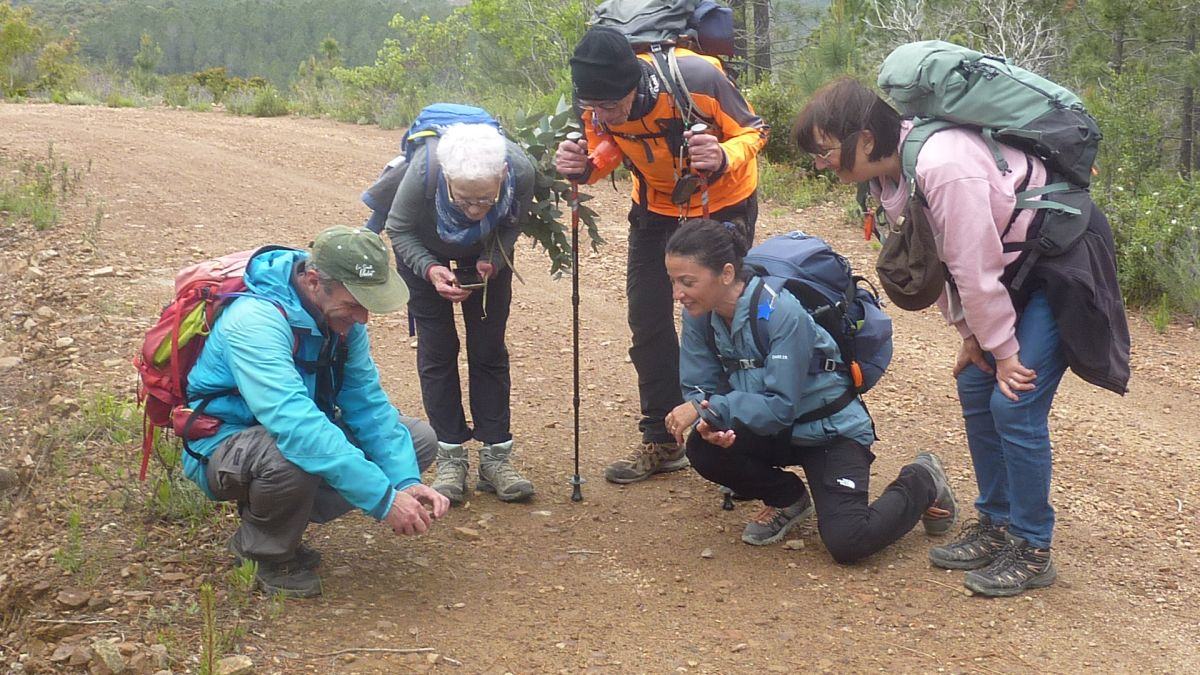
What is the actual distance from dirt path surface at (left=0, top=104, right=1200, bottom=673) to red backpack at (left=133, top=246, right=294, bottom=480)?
596 mm

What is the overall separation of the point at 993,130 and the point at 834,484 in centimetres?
135

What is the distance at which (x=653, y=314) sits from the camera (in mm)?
4906

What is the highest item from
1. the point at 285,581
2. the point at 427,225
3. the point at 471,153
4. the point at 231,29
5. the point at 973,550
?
the point at 471,153

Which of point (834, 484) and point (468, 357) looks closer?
point (834, 484)

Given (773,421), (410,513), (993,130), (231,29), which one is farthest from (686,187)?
(231,29)

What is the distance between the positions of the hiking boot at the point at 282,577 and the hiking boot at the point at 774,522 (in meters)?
1.62

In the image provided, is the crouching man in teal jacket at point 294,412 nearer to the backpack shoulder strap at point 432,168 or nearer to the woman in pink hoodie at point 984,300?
the backpack shoulder strap at point 432,168

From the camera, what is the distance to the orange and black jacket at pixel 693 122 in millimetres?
4367

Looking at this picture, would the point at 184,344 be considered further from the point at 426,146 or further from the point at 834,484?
the point at 834,484

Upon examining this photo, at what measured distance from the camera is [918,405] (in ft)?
19.7

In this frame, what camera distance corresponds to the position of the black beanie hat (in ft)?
13.5

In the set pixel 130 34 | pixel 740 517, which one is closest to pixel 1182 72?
pixel 740 517

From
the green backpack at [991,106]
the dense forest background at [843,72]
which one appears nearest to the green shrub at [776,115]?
the dense forest background at [843,72]

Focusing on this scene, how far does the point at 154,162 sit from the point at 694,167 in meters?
8.05
